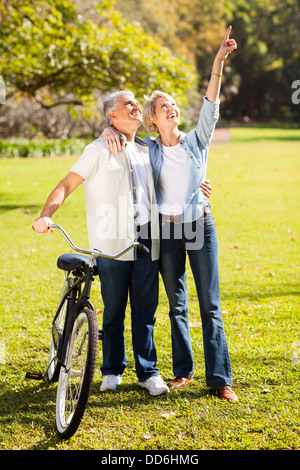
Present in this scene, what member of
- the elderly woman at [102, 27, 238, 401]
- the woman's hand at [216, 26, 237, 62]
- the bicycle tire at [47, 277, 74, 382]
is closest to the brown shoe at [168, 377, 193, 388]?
the elderly woman at [102, 27, 238, 401]

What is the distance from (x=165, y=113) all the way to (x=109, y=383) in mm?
1842

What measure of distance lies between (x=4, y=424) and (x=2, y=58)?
33.2 feet

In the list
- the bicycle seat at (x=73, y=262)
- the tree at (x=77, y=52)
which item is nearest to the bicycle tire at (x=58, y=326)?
the bicycle seat at (x=73, y=262)

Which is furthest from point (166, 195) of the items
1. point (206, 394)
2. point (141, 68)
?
point (141, 68)

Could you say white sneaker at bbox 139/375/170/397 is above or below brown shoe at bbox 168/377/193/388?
above

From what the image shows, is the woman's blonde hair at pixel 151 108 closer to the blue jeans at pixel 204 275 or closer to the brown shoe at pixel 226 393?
the blue jeans at pixel 204 275

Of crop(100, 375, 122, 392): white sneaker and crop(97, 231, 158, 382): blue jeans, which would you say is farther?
crop(100, 375, 122, 392): white sneaker

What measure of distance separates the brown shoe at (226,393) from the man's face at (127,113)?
1.81 meters

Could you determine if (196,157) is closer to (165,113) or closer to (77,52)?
(165,113)

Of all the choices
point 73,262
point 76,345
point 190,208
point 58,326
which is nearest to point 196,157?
point 190,208

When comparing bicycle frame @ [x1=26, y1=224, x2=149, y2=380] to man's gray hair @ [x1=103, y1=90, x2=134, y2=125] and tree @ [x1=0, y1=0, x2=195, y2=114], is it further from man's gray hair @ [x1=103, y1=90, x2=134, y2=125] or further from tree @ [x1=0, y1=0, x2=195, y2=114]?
tree @ [x1=0, y1=0, x2=195, y2=114]

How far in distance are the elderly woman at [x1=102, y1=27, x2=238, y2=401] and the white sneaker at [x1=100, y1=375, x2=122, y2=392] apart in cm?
63

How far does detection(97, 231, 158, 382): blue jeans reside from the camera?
3719 millimetres

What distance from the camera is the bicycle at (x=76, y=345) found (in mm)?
3115
